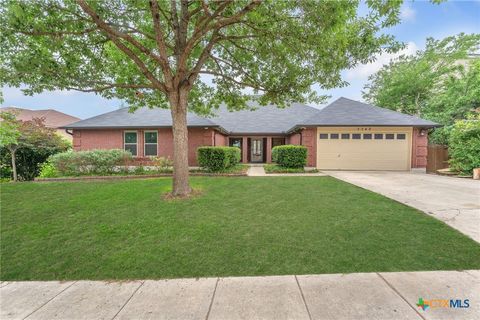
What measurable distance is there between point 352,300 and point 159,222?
3744 millimetres

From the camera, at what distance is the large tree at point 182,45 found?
5.10 meters

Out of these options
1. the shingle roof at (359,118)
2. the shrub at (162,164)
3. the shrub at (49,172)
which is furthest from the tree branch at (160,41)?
the shingle roof at (359,118)

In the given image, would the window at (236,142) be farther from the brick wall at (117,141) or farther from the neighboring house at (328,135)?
the brick wall at (117,141)

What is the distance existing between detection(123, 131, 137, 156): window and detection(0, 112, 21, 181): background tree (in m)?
5.03

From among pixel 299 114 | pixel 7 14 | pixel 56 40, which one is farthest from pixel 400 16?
pixel 299 114

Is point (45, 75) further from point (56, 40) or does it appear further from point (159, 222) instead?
point (159, 222)

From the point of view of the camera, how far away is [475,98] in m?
16.0

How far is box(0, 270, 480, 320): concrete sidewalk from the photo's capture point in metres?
2.14

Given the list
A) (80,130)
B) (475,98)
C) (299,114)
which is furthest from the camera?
A: (299,114)

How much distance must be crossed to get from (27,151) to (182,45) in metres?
11.6

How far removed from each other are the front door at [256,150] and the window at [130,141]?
911 centimetres

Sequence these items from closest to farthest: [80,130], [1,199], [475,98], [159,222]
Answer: [159,222]
[1,199]
[80,130]
[475,98]

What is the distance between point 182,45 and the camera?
6.55 meters

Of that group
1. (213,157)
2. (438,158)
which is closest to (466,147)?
(438,158)
